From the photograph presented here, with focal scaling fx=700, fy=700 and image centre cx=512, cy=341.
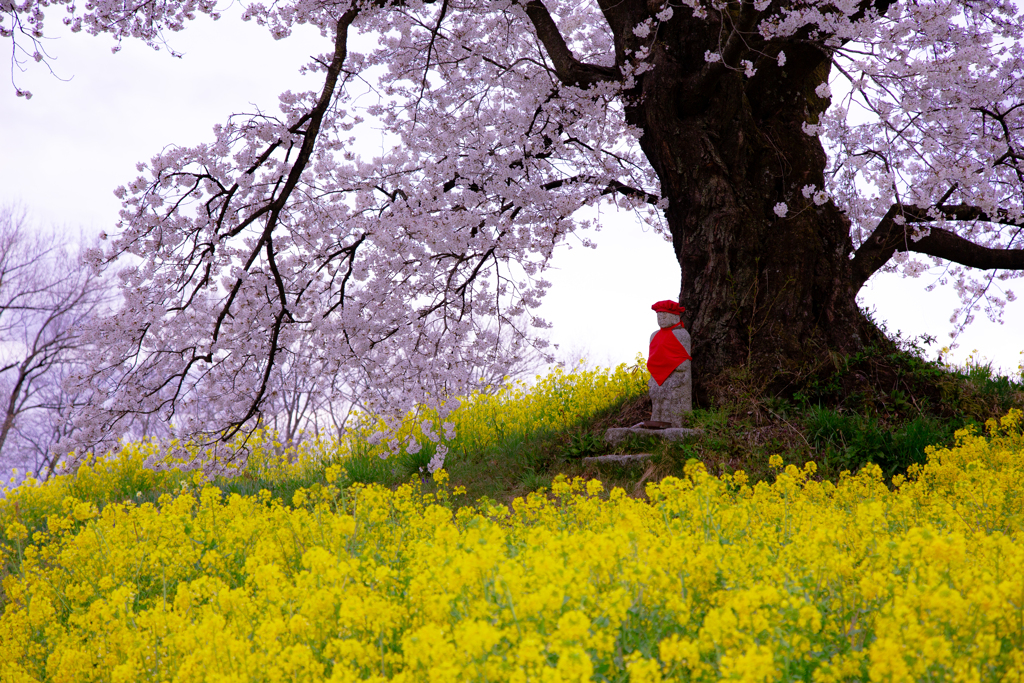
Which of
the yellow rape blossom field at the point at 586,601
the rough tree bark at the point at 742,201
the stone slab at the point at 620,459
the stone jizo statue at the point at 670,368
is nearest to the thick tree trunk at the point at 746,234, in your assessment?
the rough tree bark at the point at 742,201

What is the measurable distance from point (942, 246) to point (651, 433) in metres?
5.19

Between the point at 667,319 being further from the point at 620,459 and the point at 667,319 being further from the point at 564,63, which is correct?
the point at 564,63

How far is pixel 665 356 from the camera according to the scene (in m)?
7.96

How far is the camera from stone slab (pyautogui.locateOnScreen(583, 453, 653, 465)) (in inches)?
304

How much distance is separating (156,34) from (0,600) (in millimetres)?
6279

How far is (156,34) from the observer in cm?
827

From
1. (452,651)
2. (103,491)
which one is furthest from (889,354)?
(103,491)

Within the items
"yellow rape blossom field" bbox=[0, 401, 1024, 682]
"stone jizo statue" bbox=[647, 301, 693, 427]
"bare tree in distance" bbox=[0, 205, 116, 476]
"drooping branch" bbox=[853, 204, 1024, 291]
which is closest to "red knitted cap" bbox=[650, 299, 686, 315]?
"stone jizo statue" bbox=[647, 301, 693, 427]

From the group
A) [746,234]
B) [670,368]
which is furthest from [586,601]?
[746,234]

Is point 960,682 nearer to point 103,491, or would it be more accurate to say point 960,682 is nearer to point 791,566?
point 791,566

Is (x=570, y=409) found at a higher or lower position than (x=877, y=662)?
higher

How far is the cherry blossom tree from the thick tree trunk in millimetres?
26

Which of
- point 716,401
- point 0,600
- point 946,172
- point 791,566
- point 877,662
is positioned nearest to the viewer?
point 877,662

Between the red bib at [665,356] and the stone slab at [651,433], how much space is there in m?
0.56
